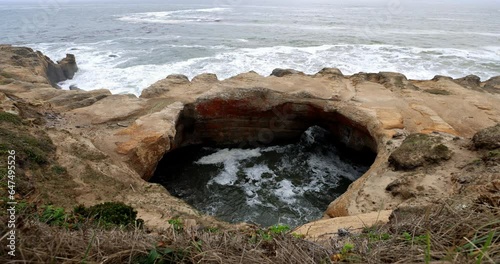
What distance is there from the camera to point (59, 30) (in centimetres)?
4612

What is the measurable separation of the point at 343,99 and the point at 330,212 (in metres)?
6.15

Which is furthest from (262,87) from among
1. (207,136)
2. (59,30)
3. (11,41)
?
(59,30)

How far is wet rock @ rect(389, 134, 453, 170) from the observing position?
792 cm

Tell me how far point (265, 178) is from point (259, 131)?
114 inches

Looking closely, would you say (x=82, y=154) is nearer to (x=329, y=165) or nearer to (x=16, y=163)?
(x=16, y=163)

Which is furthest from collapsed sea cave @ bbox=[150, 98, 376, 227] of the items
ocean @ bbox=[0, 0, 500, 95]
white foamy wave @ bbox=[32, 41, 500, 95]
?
ocean @ bbox=[0, 0, 500, 95]

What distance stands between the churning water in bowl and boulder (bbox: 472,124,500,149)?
16.1 ft

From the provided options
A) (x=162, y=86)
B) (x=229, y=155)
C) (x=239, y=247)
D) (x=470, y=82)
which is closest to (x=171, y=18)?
(x=162, y=86)

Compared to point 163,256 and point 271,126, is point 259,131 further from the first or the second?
point 163,256

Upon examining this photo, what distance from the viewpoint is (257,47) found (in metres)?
33.3

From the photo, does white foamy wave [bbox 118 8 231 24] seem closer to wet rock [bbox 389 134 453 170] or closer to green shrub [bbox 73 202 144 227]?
wet rock [bbox 389 134 453 170]

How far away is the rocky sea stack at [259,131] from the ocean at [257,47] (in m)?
8.67

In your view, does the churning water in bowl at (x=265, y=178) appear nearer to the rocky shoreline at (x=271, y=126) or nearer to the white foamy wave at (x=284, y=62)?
the rocky shoreline at (x=271, y=126)

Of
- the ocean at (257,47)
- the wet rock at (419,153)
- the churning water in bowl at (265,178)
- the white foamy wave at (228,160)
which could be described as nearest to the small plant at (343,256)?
the wet rock at (419,153)
